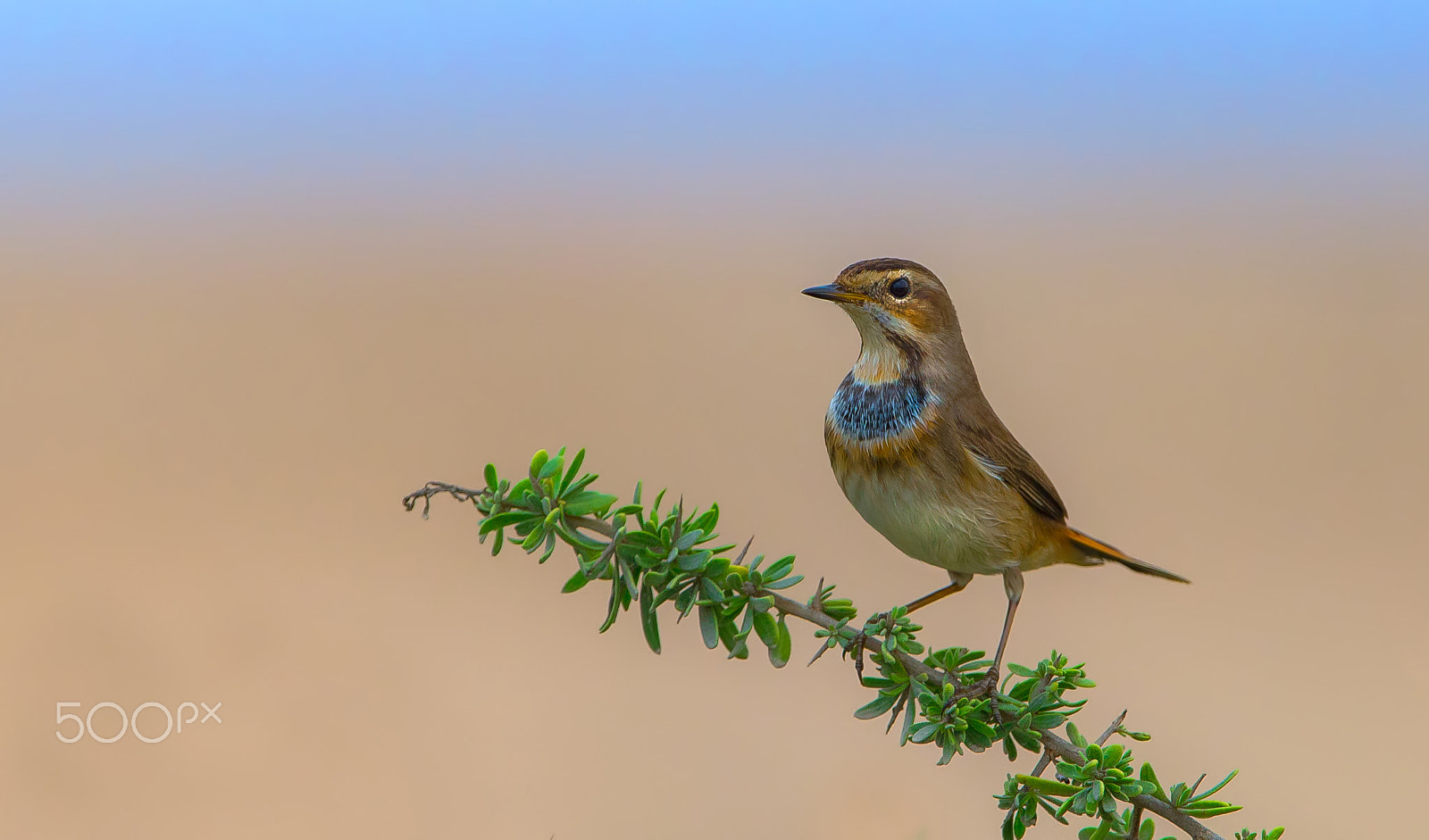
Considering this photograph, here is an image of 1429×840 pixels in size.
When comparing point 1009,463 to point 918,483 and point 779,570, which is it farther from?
point 779,570

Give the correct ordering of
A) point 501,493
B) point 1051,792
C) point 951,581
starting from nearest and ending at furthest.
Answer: point 501,493 → point 1051,792 → point 951,581

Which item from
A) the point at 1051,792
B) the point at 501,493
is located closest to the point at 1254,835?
the point at 1051,792

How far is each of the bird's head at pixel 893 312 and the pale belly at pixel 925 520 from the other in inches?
15.9

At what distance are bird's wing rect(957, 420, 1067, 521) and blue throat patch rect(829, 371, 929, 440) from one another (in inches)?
7.4

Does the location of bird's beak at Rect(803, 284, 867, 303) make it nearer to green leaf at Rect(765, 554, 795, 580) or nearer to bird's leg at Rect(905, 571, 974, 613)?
bird's leg at Rect(905, 571, 974, 613)

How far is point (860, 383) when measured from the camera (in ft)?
13.1

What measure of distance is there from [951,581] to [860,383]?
34.2 inches

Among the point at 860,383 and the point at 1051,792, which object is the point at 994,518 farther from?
the point at 1051,792

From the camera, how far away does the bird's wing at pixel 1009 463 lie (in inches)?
154

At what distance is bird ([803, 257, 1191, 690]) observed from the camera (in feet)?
12.3

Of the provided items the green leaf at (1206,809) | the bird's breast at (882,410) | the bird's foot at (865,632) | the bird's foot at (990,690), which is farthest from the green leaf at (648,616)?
the bird's breast at (882,410)

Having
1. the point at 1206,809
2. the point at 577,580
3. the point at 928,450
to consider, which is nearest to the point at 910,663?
the point at 1206,809

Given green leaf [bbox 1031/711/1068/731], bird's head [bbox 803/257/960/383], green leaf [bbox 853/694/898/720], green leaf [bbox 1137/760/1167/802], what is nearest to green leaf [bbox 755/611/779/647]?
green leaf [bbox 853/694/898/720]

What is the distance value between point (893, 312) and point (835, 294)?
27 cm
